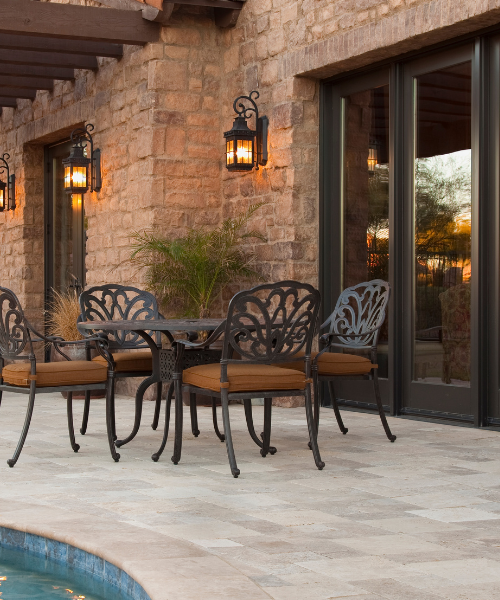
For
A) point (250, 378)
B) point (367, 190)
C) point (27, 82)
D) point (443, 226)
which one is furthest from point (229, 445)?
point (27, 82)

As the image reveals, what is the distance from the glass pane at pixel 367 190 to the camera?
20.9 ft

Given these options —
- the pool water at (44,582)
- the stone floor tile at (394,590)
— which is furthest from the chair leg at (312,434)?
the stone floor tile at (394,590)

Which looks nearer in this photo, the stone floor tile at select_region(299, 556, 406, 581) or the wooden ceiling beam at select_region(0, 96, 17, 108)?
the stone floor tile at select_region(299, 556, 406, 581)

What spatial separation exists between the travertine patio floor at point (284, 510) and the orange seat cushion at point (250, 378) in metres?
0.39

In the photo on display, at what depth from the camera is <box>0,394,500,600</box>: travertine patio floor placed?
2459 mm

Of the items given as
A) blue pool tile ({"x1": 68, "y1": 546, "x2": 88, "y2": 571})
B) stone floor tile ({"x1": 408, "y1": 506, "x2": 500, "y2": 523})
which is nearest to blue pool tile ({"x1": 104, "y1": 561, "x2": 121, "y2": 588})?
A: blue pool tile ({"x1": 68, "y1": 546, "x2": 88, "y2": 571})

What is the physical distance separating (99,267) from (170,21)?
2.27 metres

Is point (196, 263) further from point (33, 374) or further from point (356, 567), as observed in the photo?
point (356, 567)

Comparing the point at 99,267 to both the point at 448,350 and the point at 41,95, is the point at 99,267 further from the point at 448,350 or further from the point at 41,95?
the point at 448,350

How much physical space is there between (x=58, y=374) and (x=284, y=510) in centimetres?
156

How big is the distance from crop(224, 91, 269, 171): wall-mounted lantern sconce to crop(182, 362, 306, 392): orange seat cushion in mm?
3077

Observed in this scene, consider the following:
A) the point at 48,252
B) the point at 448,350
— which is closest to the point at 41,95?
the point at 48,252

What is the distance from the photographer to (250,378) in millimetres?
4152

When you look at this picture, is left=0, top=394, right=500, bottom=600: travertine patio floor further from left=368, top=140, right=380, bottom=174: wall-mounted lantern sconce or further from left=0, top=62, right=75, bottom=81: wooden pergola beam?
left=0, top=62, right=75, bottom=81: wooden pergola beam
